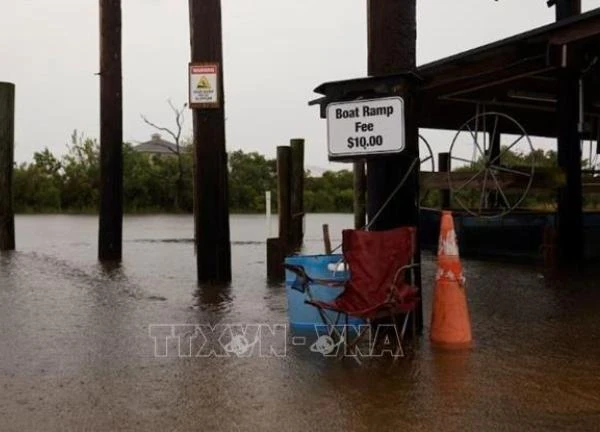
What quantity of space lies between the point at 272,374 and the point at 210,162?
4.99 metres

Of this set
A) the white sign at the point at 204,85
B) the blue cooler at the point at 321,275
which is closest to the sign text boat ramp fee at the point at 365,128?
the blue cooler at the point at 321,275

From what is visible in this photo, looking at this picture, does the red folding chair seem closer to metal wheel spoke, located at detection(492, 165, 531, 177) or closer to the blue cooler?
the blue cooler

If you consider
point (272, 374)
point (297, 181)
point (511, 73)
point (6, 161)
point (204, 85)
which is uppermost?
point (511, 73)

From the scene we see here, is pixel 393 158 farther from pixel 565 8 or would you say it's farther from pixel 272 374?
pixel 565 8

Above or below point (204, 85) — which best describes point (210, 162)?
below

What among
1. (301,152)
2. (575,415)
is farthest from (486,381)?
(301,152)

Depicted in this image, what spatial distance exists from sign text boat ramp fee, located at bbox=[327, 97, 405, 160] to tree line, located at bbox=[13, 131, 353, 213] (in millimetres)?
35627

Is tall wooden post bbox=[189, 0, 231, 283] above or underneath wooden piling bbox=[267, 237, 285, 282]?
above

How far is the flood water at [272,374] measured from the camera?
4414 mm

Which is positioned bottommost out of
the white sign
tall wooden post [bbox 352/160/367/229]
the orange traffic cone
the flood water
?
the flood water

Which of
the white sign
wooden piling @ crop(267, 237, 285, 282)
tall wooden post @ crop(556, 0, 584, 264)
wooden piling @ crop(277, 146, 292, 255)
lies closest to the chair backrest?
the white sign

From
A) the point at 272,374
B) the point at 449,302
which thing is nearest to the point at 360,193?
the point at 449,302

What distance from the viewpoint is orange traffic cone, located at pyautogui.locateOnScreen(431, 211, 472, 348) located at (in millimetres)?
6270

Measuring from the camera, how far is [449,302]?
20.8ft
